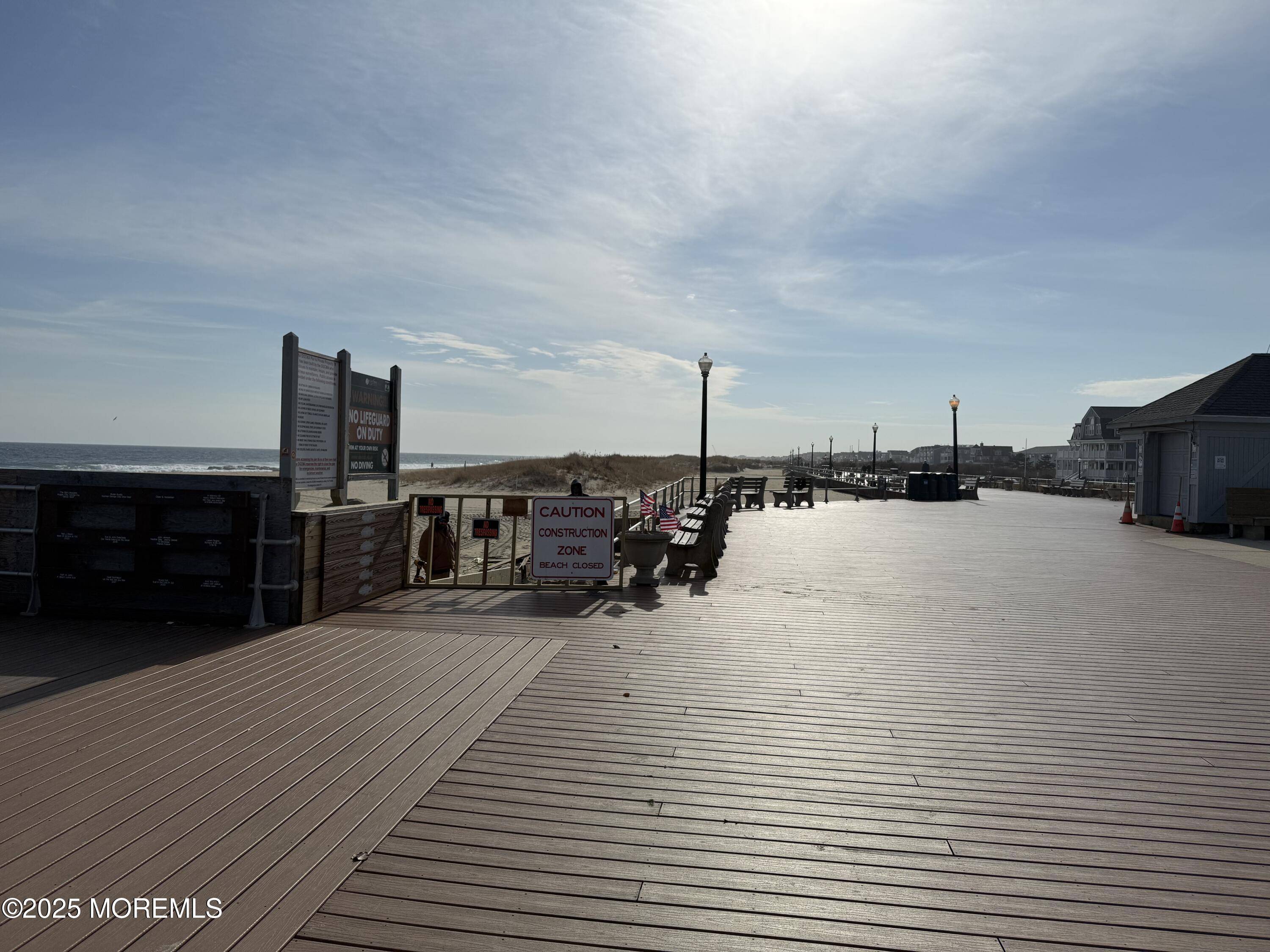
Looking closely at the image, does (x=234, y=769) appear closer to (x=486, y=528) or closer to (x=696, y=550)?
(x=486, y=528)

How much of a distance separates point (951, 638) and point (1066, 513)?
2057 centimetres

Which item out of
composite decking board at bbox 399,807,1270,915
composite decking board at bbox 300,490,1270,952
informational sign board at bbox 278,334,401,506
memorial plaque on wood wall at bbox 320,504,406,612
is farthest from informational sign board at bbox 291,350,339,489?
composite decking board at bbox 399,807,1270,915

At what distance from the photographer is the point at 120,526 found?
7.33 m

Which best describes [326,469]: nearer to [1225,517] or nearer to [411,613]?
[411,613]

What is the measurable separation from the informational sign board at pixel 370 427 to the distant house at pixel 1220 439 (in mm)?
19133

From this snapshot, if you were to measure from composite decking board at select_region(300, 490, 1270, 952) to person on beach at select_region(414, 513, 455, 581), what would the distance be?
1830mm

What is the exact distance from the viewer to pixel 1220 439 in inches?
731

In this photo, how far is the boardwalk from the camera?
2.70 m

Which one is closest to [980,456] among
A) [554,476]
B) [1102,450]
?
[1102,450]

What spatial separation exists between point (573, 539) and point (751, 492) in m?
18.2

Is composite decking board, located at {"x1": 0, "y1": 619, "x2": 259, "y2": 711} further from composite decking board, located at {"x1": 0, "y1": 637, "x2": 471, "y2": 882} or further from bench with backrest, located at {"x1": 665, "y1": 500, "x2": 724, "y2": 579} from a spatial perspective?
bench with backrest, located at {"x1": 665, "y1": 500, "x2": 724, "y2": 579}

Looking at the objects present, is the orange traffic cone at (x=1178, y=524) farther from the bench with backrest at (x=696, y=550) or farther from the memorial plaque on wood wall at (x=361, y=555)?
the memorial plaque on wood wall at (x=361, y=555)

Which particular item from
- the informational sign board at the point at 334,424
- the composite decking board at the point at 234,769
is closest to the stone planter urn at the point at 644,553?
the informational sign board at the point at 334,424

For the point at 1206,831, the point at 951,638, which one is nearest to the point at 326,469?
the point at 951,638
